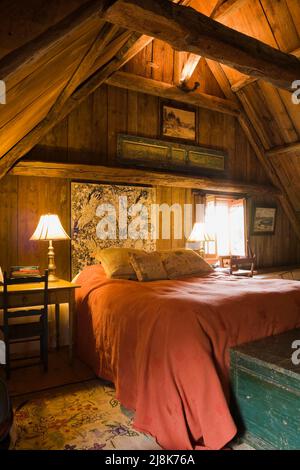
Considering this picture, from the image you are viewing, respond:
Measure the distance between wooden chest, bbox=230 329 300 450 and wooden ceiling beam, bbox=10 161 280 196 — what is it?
2.62 meters

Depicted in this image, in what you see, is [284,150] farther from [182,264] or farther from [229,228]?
[182,264]

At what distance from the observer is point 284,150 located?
4988 mm

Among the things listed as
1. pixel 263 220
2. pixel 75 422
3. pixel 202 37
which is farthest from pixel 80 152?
pixel 263 220

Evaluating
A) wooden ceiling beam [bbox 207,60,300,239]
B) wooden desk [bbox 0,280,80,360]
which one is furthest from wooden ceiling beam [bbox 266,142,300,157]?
wooden desk [bbox 0,280,80,360]

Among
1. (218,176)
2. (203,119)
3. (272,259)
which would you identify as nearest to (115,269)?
(218,176)

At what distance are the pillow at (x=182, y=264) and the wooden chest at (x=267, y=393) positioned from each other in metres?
1.48

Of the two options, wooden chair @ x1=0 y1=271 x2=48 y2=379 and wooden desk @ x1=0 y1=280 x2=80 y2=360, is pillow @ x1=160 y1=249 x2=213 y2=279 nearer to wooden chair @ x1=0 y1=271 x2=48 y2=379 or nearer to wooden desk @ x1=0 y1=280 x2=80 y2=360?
wooden desk @ x1=0 y1=280 x2=80 y2=360

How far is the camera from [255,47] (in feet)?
8.34

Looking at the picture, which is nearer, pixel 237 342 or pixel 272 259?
pixel 237 342

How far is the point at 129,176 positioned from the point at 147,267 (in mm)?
1337

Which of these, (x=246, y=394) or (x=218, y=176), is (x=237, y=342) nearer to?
(x=246, y=394)

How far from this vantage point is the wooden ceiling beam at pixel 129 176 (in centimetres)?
343

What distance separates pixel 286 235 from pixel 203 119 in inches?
105
